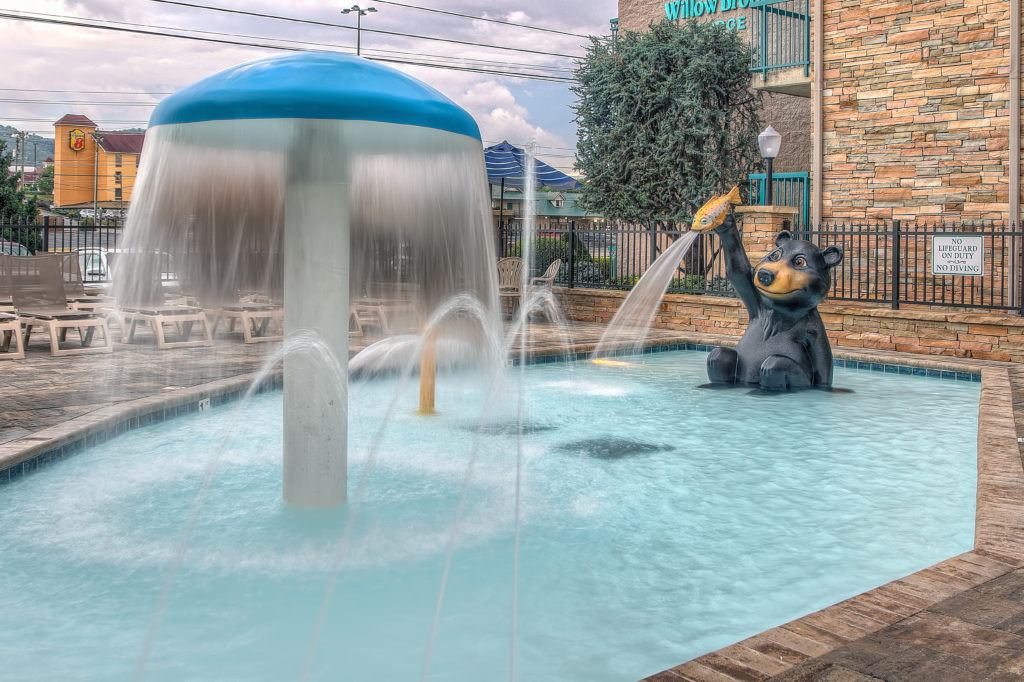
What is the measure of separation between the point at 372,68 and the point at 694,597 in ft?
9.67

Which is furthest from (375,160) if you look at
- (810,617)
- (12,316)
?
(12,316)

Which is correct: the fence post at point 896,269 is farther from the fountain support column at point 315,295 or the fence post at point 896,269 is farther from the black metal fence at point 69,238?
the fountain support column at point 315,295

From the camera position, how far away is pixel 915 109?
1584cm

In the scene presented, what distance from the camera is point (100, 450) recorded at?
6719mm

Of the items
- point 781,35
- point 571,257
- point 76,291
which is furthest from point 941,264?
point 76,291

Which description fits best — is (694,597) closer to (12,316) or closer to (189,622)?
(189,622)

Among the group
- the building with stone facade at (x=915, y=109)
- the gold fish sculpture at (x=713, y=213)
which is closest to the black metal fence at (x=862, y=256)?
the building with stone facade at (x=915, y=109)

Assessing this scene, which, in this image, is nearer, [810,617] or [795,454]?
[810,617]

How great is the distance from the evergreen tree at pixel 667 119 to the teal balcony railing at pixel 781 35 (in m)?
0.53

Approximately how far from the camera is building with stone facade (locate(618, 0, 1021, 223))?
1493 centimetres

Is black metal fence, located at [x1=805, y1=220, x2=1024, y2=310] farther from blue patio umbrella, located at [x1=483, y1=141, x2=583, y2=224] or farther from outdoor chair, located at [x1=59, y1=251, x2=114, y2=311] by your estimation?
outdoor chair, located at [x1=59, y1=251, x2=114, y2=311]

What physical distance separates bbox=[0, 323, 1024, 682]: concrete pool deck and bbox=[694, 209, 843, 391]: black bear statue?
1613mm

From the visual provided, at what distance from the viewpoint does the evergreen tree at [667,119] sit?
1881cm

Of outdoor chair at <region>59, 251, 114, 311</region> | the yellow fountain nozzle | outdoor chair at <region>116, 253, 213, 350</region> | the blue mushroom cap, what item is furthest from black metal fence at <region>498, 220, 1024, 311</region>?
the blue mushroom cap
